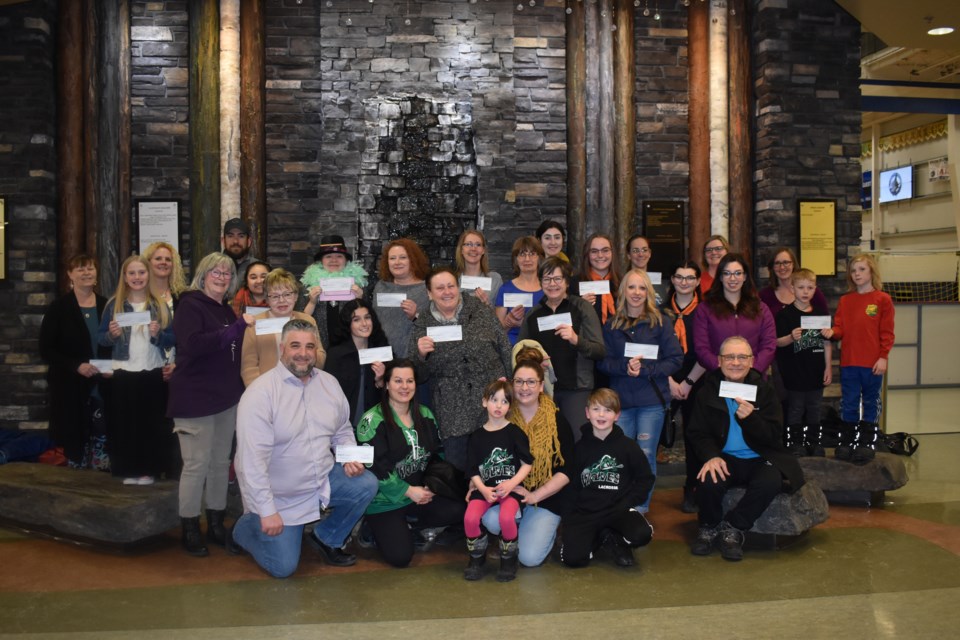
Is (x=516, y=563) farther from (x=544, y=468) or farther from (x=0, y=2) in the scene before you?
(x=0, y=2)

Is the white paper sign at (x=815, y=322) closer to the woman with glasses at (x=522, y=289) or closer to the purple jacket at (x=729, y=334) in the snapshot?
the purple jacket at (x=729, y=334)

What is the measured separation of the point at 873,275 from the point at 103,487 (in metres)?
5.00

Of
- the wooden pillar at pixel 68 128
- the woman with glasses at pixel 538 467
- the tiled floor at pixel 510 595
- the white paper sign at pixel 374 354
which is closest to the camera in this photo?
the tiled floor at pixel 510 595

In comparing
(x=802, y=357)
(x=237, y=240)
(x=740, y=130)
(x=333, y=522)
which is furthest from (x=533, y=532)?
(x=740, y=130)

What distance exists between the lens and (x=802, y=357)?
5.26 m

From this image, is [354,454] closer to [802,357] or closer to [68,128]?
[802,357]

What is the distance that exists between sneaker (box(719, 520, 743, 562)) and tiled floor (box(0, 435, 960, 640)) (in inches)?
2.1

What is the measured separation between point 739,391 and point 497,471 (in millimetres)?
1261

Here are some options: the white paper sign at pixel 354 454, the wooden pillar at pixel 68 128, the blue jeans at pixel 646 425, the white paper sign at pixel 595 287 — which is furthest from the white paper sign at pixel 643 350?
the wooden pillar at pixel 68 128

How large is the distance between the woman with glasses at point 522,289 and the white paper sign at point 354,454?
1.18 m

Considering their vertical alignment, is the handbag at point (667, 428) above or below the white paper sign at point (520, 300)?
below

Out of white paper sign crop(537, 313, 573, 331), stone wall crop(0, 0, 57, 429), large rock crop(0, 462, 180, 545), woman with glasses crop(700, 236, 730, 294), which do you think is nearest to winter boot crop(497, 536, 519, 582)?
white paper sign crop(537, 313, 573, 331)

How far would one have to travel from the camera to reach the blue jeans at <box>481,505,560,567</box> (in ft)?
12.9

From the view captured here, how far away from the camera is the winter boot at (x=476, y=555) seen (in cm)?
379
